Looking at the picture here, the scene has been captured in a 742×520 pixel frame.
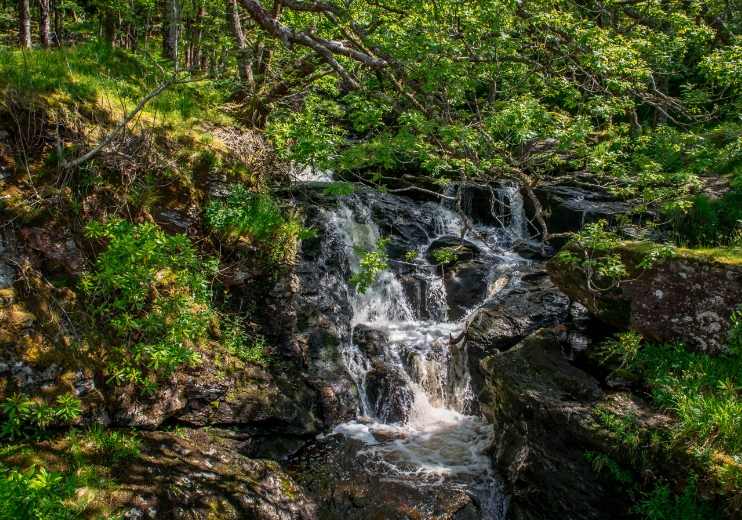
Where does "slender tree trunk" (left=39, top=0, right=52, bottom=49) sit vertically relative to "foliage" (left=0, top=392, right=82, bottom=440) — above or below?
above

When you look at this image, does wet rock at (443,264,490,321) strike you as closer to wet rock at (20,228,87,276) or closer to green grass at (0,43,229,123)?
green grass at (0,43,229,123)

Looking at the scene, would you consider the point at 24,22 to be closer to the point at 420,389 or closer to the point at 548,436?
the point at 420,389

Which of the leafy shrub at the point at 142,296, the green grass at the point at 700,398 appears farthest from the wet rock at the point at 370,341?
the green grass at the point at 700,398

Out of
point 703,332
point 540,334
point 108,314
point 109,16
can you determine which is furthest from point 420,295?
point 109,16

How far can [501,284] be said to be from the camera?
10.2 m

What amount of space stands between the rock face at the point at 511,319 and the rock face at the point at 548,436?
1.15 m

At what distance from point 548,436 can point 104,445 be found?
5.06 meters

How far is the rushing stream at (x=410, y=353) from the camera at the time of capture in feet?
19.9

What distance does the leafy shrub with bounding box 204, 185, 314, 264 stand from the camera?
262 inches

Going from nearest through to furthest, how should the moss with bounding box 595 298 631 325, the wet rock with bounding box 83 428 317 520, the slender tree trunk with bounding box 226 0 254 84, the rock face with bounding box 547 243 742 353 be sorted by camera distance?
the wet rock with bounding box 83 428 317 520, the rock face with bounding box 547 243 742 353, the moss with bounding box 595 298 631 325, the slender tree trunk with bounding box 226 0 254 84

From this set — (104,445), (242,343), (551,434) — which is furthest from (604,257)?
(104,445)

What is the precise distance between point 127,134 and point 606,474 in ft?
23.3

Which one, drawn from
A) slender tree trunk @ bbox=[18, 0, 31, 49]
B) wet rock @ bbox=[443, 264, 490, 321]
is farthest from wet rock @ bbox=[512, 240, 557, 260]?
slender tree trunk @ bbox=[18, 0, 31, 49]

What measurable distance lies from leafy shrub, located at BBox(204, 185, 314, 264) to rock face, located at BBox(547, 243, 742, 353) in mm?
A: 4918
